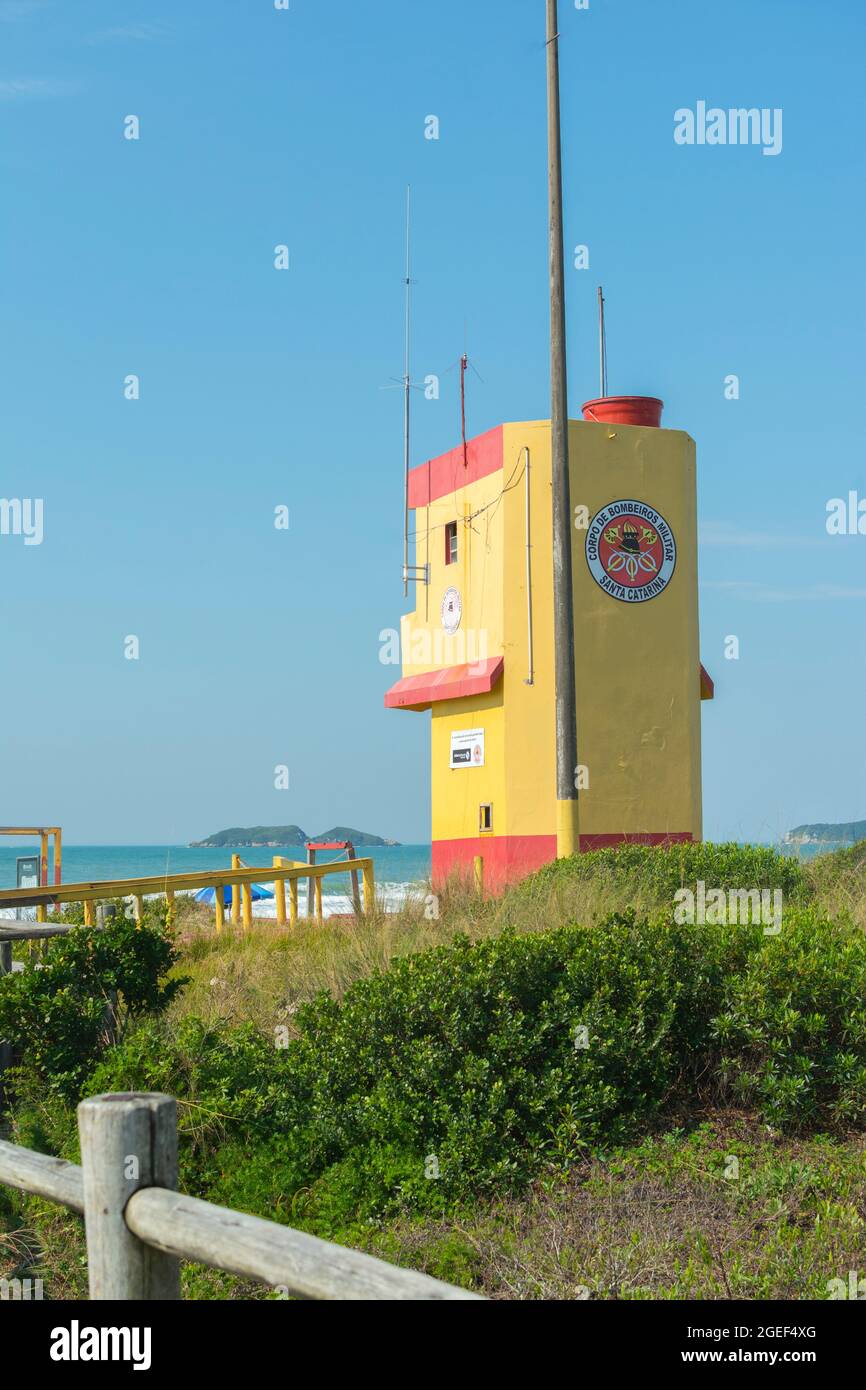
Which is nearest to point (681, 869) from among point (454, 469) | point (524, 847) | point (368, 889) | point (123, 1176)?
point (368, 889)

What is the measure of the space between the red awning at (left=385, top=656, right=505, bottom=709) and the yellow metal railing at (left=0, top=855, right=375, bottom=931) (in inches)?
117

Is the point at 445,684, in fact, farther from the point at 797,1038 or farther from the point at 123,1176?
the point at 123,1176

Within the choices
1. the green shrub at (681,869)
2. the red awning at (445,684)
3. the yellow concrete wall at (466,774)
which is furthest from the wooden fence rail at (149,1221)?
the red awning at (445,684)

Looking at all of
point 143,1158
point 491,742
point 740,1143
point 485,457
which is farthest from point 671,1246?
point 485,457

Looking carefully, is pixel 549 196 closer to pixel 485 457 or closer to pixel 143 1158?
pixel 485 457

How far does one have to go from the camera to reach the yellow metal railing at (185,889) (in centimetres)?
1263

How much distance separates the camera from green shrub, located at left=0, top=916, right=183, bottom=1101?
27.7 ft

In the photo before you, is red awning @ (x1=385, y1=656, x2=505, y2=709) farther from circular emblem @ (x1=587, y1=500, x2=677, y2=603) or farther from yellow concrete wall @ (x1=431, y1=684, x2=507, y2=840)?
circular emblem @ (x1=587, y1=500, x2=677, y2=603)

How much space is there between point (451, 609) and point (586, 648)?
103 inches

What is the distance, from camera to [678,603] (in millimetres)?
18891

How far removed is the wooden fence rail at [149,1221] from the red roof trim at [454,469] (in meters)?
15.9

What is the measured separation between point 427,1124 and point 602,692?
12.0 metres

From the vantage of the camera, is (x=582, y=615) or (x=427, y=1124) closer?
(x=427, y=1124)
